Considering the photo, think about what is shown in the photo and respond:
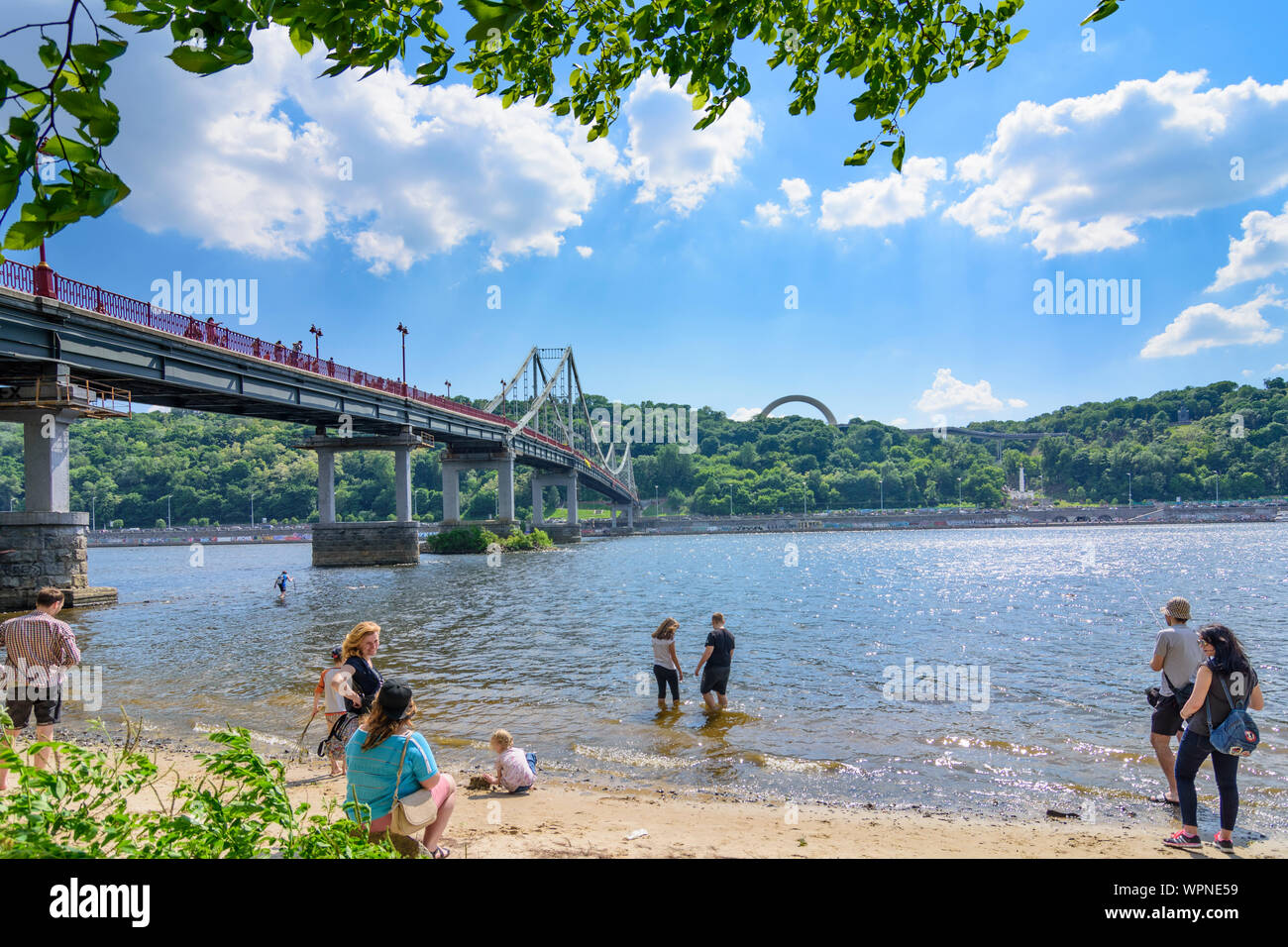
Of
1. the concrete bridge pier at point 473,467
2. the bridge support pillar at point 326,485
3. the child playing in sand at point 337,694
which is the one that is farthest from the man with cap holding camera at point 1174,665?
the concrete bridge pier at point 473,467

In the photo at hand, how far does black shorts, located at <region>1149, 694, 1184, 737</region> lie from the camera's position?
7.43 metres

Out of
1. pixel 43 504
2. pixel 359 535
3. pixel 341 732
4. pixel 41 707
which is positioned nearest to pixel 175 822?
pixel 341 732

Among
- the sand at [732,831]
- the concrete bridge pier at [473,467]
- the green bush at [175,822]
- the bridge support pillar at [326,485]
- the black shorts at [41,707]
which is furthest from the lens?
the concrete bridge pier at [473,467]

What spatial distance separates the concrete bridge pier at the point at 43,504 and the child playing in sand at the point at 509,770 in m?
21.2

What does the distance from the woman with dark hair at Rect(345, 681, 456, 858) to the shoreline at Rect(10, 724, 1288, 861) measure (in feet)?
3.17

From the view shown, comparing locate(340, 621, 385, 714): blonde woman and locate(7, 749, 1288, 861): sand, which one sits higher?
locate(340, 621, 385, 714): blonde woman

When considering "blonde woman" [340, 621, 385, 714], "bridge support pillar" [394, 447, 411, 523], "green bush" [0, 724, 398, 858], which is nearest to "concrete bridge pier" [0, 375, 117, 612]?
"blonde woman" [340, 621, 385, 714]

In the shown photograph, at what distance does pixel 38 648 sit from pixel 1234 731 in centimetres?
1127

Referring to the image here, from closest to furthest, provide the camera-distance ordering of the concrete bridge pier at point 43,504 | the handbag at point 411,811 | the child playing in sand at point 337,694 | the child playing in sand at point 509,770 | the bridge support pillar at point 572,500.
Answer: the handbag at point 411,811 → the child playing in sand at point 337,694 → the child playing in sand at point 509,770 → the concrete bridge pier at point 43,504 → the bridge support pillar at point 572,500

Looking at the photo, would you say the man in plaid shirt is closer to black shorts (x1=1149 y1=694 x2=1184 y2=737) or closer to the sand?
the sand

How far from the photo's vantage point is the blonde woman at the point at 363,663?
7621 millimetres

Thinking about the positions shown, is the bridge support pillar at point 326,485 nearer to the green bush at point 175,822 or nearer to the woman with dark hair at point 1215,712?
the green bush at point 175,822

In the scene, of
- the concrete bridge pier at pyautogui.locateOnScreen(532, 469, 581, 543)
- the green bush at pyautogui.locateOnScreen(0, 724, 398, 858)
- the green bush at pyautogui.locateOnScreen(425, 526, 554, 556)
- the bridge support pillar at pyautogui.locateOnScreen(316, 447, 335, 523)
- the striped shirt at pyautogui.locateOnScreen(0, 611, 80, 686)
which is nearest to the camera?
the green bush at pyautogui.locateOnScreen(0, 724, 398, 858)
